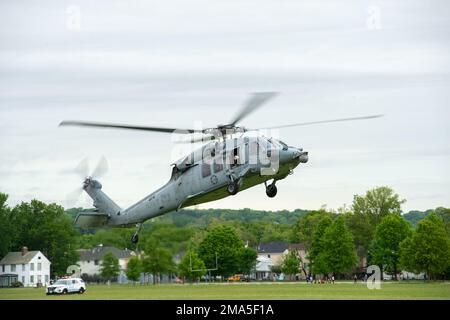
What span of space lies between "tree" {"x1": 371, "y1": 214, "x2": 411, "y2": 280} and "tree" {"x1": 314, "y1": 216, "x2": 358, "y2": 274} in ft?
11.5

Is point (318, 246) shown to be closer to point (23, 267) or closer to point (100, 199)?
point (23, 267)

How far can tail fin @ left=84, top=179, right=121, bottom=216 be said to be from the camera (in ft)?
159

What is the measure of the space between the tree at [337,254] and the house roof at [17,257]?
1281 inches

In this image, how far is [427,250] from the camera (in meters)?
90.8

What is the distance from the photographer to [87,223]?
162 feet

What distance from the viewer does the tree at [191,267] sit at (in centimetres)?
6738

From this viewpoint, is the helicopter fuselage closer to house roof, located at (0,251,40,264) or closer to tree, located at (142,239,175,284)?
tree, located at (142,239,175,284)

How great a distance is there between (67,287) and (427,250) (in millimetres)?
42368

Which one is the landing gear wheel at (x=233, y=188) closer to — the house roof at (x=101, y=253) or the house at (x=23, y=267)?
the house roof at (x=101, y=253)

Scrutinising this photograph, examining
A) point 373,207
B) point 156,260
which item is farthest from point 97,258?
point 373,207
